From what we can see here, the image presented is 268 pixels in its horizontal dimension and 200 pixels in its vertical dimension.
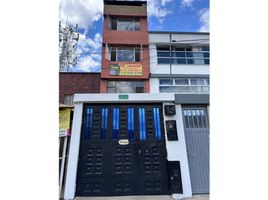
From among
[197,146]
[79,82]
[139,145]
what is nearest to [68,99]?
[79,82]

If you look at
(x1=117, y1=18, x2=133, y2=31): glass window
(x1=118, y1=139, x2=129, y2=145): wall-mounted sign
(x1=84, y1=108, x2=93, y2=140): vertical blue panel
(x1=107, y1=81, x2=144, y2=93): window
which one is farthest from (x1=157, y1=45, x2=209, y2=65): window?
(x1=118, y1=139, x2=129, y2=145): wall-mounted sign

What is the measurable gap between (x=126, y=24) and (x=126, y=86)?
4.33 m

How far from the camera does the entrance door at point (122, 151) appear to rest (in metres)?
3.45

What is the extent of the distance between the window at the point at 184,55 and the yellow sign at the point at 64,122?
23.6 ft

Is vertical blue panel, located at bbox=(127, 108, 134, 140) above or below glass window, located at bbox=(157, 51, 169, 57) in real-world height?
below

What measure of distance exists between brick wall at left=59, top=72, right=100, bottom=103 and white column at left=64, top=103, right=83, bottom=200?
625 centimetres

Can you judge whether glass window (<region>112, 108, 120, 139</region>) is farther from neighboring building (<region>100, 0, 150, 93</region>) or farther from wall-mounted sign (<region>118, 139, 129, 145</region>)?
neighboring building (<region>100, 0, 150, 93</region>)

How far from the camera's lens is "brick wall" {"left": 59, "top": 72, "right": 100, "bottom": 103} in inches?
389

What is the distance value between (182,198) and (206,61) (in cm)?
870

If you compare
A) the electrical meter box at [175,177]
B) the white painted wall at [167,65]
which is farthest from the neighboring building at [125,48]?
the electrical meter box at [175,177]

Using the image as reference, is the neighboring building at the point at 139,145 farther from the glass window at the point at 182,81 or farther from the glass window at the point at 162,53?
the glass window at the point at 162,53
